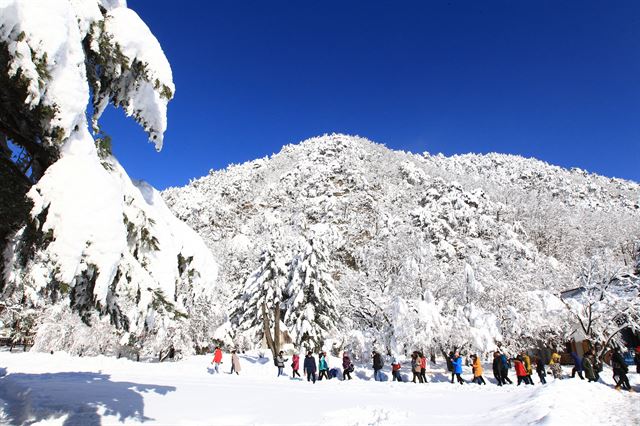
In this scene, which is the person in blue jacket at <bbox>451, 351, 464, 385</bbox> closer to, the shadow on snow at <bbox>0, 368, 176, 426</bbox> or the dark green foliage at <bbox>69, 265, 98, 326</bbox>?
the shadow on snow at <bbox>0, 368, 176, 426</bbox>

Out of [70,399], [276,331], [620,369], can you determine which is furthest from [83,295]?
[276,331]

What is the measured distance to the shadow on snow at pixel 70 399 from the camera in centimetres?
852

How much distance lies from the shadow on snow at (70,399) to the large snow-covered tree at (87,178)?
10.5 feet

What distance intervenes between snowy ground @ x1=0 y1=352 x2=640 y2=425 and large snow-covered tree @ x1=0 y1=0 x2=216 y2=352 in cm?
393

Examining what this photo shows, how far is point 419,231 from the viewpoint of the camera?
5322cm

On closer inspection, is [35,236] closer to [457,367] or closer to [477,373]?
[477,373]

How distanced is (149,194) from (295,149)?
173 metres

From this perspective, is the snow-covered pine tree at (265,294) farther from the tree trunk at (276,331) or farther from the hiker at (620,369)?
the hiker at (620,369)

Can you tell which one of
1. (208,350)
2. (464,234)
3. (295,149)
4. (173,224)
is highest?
(295,149)

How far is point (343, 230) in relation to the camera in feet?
310

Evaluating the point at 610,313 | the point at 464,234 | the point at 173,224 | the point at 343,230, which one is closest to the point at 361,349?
the point at 610,313

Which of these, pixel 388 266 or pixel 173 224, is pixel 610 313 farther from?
pixel 173 224

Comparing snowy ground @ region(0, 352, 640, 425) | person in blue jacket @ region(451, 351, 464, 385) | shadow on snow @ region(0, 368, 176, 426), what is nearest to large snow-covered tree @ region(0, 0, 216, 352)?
shadow on snow @ region(0, 368, 176, 426)

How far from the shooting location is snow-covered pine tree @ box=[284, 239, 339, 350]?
98.2 feet
